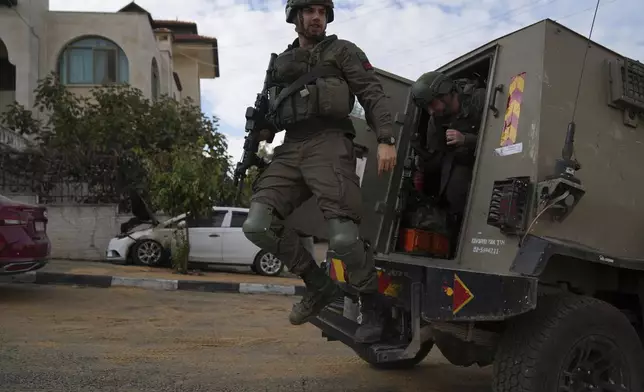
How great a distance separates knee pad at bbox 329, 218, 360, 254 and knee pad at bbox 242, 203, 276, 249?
34cm

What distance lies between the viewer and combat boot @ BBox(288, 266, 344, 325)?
345 cm

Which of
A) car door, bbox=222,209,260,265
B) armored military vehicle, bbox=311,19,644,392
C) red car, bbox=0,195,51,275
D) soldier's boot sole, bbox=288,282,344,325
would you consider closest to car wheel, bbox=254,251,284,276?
car door, bbox=222,209,260,265

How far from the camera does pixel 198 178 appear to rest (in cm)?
1116

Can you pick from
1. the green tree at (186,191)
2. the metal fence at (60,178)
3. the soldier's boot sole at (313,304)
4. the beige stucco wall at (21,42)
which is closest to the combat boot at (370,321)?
the soldier's boot sole at (313,304)

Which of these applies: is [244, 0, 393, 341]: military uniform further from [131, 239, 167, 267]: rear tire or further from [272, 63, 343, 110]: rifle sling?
[131, 239, 167, 267]: rear tire

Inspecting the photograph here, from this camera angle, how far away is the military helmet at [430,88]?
11.5ft

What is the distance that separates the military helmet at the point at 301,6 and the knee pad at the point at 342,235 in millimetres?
1157

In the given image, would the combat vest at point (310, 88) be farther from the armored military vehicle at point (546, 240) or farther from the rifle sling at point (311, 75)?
the armored military vehicle at point (546, 240)

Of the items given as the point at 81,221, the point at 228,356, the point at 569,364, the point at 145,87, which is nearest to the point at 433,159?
the point at 569,364

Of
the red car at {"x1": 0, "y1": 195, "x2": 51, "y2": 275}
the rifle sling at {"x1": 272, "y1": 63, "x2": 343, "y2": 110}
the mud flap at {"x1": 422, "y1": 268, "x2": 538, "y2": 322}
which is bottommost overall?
the red car at {"x1": 0, "y1": 195, "x2": 51, "y2": 275}

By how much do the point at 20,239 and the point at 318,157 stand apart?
16.5ft

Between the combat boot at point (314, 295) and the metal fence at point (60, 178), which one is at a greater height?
the combat boot at point (314, 295)

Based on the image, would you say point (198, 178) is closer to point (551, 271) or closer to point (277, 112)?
point (277, 112)

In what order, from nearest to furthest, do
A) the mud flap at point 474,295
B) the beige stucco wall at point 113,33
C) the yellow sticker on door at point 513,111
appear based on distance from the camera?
the mud flap at point 474,295, the yellow sticker on door at point 513,111, the beige stucco wall at point 113,33
